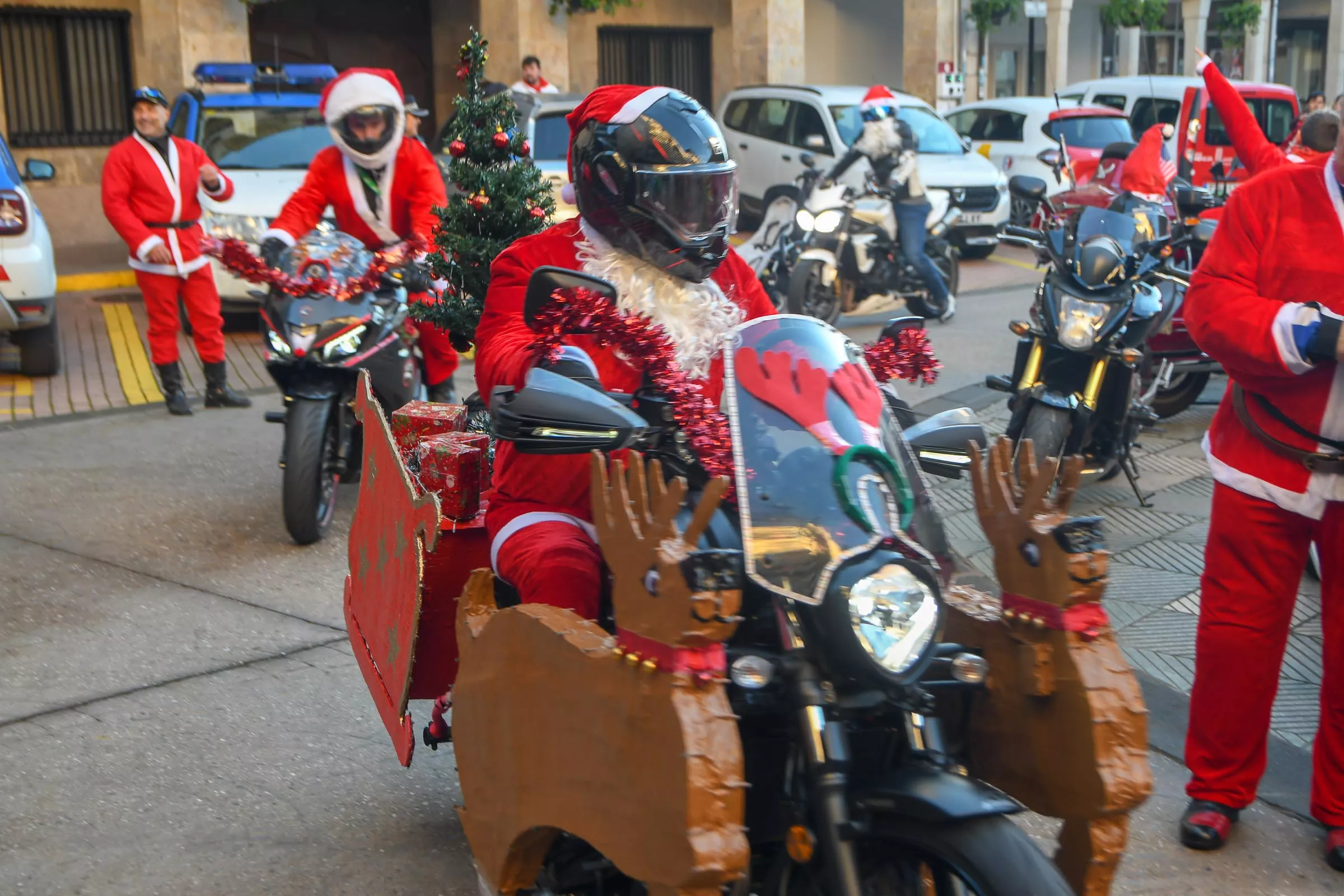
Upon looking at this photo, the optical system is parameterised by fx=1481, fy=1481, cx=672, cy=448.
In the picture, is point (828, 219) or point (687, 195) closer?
point (687, 195)

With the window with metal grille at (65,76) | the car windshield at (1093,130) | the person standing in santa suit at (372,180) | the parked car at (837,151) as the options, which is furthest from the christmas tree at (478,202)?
the car windshield at (1093,130)

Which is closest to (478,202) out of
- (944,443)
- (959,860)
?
(944,443)

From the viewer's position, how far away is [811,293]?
11867 millimetres

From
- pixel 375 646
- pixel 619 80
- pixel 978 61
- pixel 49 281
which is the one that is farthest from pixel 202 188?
pixel 978 61

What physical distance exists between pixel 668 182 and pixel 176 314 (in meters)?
7.20

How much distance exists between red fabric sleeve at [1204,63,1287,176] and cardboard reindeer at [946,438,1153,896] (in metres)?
2.46

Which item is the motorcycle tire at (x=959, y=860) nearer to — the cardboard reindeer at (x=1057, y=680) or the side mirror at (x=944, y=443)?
the cardboard reindeer at (x=1057, y=680)

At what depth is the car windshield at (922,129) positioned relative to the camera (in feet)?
57.1

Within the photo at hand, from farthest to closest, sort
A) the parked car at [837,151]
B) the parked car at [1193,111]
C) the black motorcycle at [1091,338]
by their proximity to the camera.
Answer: the parked car at [1193,111] → the parked car at [837,151] → the black motorcycle at [1091,338]

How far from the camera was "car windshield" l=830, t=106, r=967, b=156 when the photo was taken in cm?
1739

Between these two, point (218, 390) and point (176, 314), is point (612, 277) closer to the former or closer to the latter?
point (218, 390)

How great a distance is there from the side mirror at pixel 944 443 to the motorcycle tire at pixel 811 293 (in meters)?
8.76

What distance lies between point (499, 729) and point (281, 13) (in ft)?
65.4

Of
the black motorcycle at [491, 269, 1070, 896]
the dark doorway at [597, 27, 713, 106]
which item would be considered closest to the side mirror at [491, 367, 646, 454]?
the black motorcycle at [491, 269, 1070, 896]
